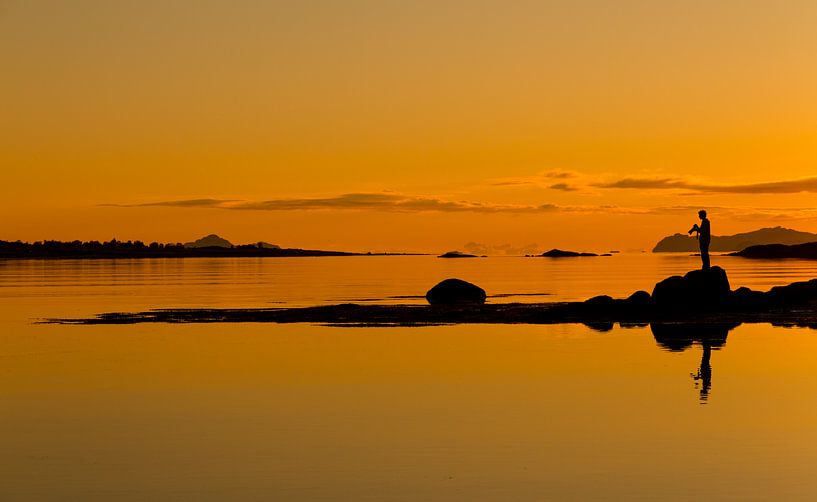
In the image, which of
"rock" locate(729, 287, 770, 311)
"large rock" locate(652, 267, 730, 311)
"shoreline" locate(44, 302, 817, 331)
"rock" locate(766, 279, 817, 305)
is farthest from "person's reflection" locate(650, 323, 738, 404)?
"rock" locate(766, 279, 817, 305)

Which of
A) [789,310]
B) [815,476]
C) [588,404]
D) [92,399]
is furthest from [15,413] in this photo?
[789,310]

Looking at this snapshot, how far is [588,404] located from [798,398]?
4810 millimetres

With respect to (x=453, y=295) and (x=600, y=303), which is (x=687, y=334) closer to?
(x=600, y=303)

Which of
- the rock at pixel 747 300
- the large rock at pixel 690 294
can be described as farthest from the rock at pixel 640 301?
the rock at pixel 747 300

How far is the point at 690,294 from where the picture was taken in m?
49.2

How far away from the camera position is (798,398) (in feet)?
80.7

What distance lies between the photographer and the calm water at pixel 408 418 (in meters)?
16.6

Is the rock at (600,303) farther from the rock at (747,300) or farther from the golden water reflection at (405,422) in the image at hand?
the golden water reflection at (405,422)

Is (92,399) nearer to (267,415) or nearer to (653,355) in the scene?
(267,415)

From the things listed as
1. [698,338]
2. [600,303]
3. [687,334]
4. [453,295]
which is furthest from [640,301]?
[453,295]

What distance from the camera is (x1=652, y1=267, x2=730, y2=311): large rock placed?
48875mm

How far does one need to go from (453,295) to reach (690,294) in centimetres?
1484

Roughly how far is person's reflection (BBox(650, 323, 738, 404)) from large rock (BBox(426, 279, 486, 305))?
16.3 meters

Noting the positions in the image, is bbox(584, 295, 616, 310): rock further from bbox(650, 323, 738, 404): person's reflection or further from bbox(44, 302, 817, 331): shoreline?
bbox(650, 323, 738, 404): person's reflection
